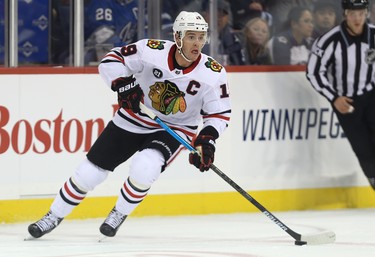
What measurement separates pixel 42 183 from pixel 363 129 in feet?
6.35

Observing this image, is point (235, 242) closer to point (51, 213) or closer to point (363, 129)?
point (51, 213)

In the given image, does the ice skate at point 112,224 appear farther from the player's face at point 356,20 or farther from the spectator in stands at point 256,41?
the player's face at point 356,20

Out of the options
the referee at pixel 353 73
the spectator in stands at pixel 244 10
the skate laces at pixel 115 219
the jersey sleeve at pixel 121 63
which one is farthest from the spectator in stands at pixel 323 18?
the skate laces at pixel 115 219

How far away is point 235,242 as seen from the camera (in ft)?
20.4

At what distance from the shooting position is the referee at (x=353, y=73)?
7.79 m

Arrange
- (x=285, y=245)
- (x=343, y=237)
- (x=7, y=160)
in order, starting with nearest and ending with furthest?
(x=285, y=245) < (x=343, y=237) < (x=7, y=160)

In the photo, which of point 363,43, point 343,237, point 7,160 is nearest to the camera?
point 343,237

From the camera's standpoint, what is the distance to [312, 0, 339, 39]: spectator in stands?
809 centimetres

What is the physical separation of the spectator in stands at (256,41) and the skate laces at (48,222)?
2.00 meters

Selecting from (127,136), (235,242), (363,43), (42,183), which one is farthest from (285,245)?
(363,43)

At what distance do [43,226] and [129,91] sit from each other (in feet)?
2.52

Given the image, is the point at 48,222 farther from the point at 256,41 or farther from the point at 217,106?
the point at 256,41

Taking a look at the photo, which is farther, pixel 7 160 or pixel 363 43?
pixel 363 43

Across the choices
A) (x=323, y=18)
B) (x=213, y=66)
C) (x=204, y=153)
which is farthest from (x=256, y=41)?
(x=204, y=153)
